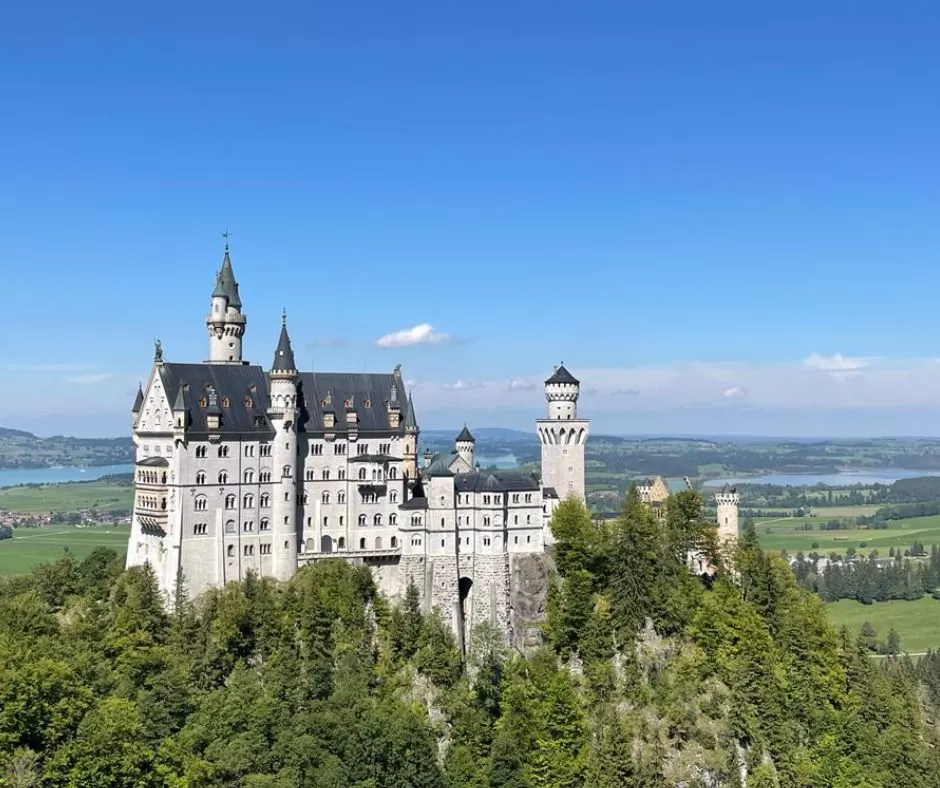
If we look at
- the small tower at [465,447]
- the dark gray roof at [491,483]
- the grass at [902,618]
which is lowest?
the grass at [902,618]

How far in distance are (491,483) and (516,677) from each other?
15.1 metres

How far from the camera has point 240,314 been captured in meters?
89.2

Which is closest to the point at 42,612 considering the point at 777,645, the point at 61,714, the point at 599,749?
the point at 61,714

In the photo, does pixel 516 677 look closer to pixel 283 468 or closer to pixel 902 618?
pixel 283 468

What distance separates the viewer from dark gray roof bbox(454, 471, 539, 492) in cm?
8412

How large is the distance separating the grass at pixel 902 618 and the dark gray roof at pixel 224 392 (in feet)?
323

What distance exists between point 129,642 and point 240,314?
2890 cm

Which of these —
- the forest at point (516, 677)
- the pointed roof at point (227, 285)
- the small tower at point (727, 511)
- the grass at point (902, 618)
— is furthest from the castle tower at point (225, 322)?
the grass at point (902, 618)

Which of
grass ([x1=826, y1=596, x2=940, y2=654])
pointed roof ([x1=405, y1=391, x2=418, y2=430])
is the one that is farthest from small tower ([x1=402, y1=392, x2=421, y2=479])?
grass ([x1=826, y1=596, x2=940, y2=654])

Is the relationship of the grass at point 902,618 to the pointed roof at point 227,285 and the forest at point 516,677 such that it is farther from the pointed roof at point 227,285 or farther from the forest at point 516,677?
the pointed roof at point 227,285

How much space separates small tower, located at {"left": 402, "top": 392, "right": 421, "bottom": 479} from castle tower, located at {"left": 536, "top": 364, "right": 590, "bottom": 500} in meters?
11.3

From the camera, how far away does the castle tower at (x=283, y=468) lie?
83250mm

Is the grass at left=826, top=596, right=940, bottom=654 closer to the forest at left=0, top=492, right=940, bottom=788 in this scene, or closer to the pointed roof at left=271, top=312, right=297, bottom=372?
the forest at left=0, top=492, right=940, bottom=788

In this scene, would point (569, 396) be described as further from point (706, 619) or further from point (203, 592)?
point (203, 592)
